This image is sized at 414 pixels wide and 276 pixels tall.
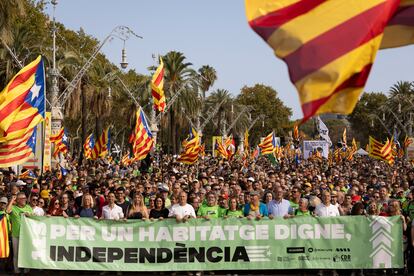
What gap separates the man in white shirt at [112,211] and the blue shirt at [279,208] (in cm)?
243

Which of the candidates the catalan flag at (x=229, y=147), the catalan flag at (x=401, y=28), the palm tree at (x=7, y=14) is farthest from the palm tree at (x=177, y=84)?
the catalan flag at (x=401, y=28)

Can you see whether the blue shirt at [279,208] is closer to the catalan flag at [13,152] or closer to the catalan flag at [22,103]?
the catalan flag at [13,152]

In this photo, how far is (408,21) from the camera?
5.46m

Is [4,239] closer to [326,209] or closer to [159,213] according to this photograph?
[159,213]

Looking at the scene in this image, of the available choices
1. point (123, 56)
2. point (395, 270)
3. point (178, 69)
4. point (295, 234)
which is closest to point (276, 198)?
point (295, 234)

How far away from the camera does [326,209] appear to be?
11.6 m

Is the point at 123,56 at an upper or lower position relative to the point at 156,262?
upper

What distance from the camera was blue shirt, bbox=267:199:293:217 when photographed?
11.8 m

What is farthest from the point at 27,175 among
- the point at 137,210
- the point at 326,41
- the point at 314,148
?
the point at 314,148

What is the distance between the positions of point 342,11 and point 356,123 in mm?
115860

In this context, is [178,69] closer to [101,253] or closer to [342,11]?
[101,253]

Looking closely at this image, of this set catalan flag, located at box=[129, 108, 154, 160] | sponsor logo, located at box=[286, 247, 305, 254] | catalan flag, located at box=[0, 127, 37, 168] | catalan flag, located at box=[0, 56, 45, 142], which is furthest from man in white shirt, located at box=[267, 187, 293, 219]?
catalan flag, located at box=[129, 108, 154, 160]

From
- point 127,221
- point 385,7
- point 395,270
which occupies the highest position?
point 385,7

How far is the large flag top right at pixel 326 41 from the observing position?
16.0ft
